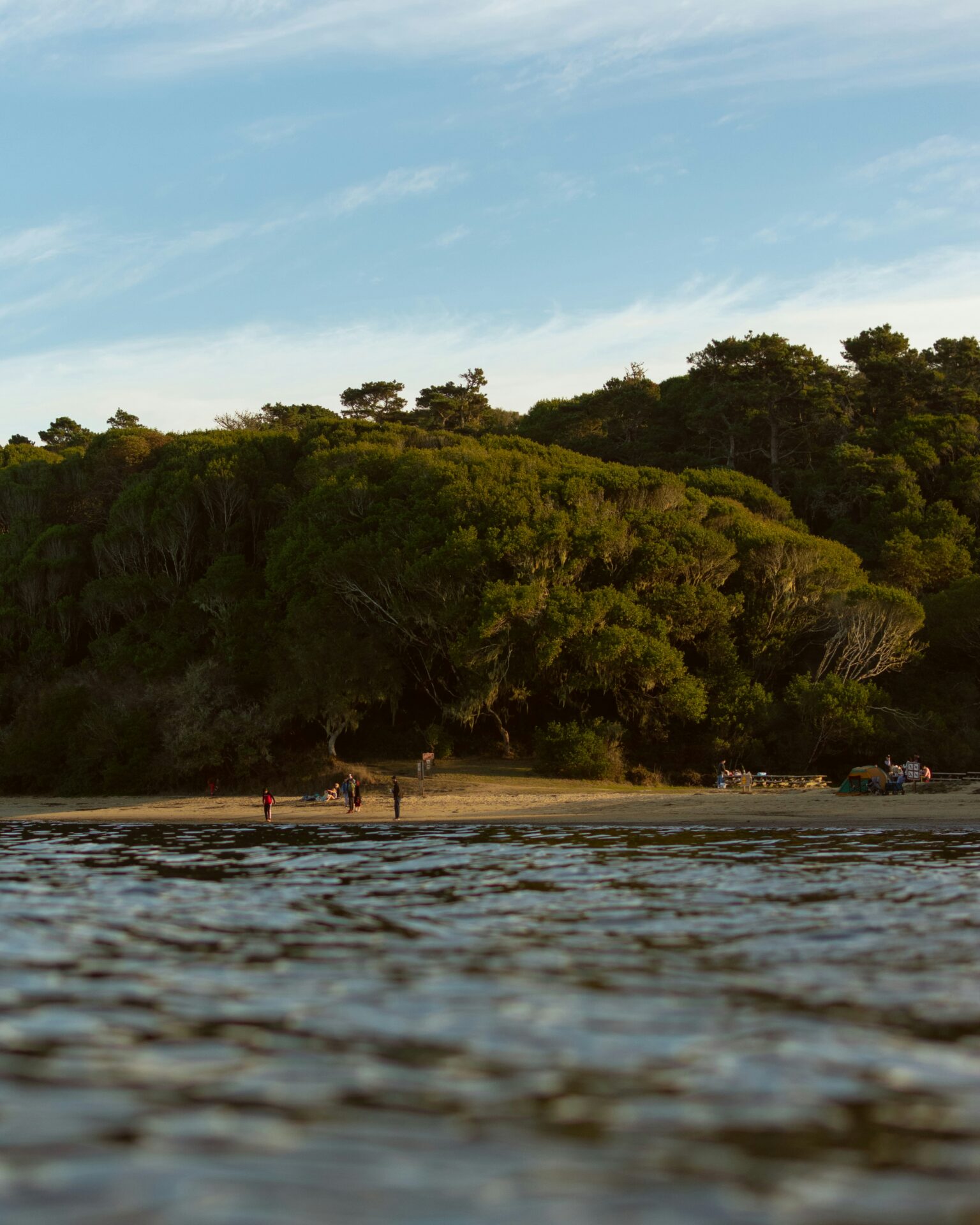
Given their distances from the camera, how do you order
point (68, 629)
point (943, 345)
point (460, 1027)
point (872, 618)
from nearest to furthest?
1. point (460, 1027)
2. point (872, 618)
3. point (68, 629)
4. point (943, 345)

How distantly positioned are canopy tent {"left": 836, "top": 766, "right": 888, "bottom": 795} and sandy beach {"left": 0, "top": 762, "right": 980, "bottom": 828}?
23.7 inches

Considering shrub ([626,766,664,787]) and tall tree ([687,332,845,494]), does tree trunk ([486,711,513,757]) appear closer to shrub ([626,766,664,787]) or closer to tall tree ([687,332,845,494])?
shrub ([626,766,664,787])

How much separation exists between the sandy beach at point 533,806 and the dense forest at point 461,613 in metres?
2.16

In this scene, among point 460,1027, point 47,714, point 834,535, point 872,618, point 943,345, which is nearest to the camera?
point 460,1027

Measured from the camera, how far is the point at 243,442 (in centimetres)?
5675

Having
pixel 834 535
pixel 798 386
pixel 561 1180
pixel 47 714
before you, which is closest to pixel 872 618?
pixel 834 535

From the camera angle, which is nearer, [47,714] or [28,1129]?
[28,1129]

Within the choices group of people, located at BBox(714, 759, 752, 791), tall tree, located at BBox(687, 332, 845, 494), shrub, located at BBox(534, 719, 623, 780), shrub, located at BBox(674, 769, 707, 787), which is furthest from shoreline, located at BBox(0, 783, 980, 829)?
tall tree, located at BBox(687, 332, 845, 494)

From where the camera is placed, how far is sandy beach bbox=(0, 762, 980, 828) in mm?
32969

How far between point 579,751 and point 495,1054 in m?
34.2

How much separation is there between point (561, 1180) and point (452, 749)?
135ft

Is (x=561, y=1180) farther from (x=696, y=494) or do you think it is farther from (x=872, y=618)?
(x=696, y=494)

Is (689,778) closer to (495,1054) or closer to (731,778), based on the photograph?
(731,778)

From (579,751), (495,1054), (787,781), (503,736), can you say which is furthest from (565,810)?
(495,1054)
